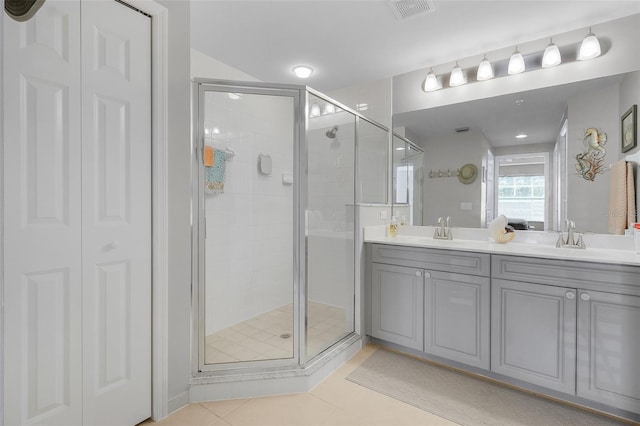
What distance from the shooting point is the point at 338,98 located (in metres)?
3.53

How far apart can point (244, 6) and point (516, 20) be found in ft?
Result: 5.93

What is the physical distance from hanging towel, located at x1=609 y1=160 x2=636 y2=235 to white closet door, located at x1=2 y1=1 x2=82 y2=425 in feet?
10.2

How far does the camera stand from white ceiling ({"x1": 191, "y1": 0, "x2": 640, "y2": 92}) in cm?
216

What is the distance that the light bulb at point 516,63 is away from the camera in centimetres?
252

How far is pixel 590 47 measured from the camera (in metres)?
2.27

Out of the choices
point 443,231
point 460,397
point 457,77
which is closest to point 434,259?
point 443,231

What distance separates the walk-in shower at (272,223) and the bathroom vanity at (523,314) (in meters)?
0.42

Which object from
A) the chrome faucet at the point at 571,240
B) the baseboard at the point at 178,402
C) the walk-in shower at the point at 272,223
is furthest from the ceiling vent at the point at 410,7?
the baseboard at the point at 178,402

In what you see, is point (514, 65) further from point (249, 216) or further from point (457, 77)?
point (249, 216)

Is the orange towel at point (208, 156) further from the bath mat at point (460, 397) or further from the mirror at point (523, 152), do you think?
the mirror at point (523, 152)

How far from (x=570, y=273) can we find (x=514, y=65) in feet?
5.12

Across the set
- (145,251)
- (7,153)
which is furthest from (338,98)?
(7,153)

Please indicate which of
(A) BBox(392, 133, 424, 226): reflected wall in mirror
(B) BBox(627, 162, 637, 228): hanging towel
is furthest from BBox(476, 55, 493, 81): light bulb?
(B) BBox(627, 162, 637, 228): hanging towel

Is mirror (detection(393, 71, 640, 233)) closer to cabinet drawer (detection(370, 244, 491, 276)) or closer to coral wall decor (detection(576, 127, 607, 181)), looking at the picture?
coral wall decor (detection(576, 127, 607, 181))
